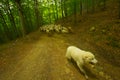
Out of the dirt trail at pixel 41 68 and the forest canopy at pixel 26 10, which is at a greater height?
the forest canopy at pixel 26 10

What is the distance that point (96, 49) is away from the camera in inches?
368

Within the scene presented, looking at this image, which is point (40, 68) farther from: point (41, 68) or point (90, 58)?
point (90, 58)

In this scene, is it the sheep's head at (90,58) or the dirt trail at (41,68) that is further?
the dirt trail at (41,68)

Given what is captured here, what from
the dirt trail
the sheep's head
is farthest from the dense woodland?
the sheep's head

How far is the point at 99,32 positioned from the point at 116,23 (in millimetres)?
2117

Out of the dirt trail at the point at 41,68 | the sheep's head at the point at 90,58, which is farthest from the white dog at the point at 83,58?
the dirt trail at the point at 41,68

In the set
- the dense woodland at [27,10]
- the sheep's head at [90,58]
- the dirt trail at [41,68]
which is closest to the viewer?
the sheep's head at [90,58]

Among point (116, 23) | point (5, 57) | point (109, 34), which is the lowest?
point (5, 57)

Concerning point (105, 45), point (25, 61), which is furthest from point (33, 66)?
point (105, 45)

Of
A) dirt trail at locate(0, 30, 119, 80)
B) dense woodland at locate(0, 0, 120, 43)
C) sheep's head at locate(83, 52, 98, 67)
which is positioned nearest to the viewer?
sheep's head at locate(83, 52, 98, 67)

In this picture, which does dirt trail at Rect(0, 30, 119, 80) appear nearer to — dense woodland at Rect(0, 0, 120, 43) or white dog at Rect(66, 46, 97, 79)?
white dog at Rect(66, 46, 97, 79)

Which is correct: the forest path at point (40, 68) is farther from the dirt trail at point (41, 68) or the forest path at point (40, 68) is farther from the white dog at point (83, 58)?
the white dog at point (83, 58)

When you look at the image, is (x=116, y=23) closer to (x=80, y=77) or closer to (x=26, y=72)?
(x=80, y=77)

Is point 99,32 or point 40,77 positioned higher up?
point 99,32
